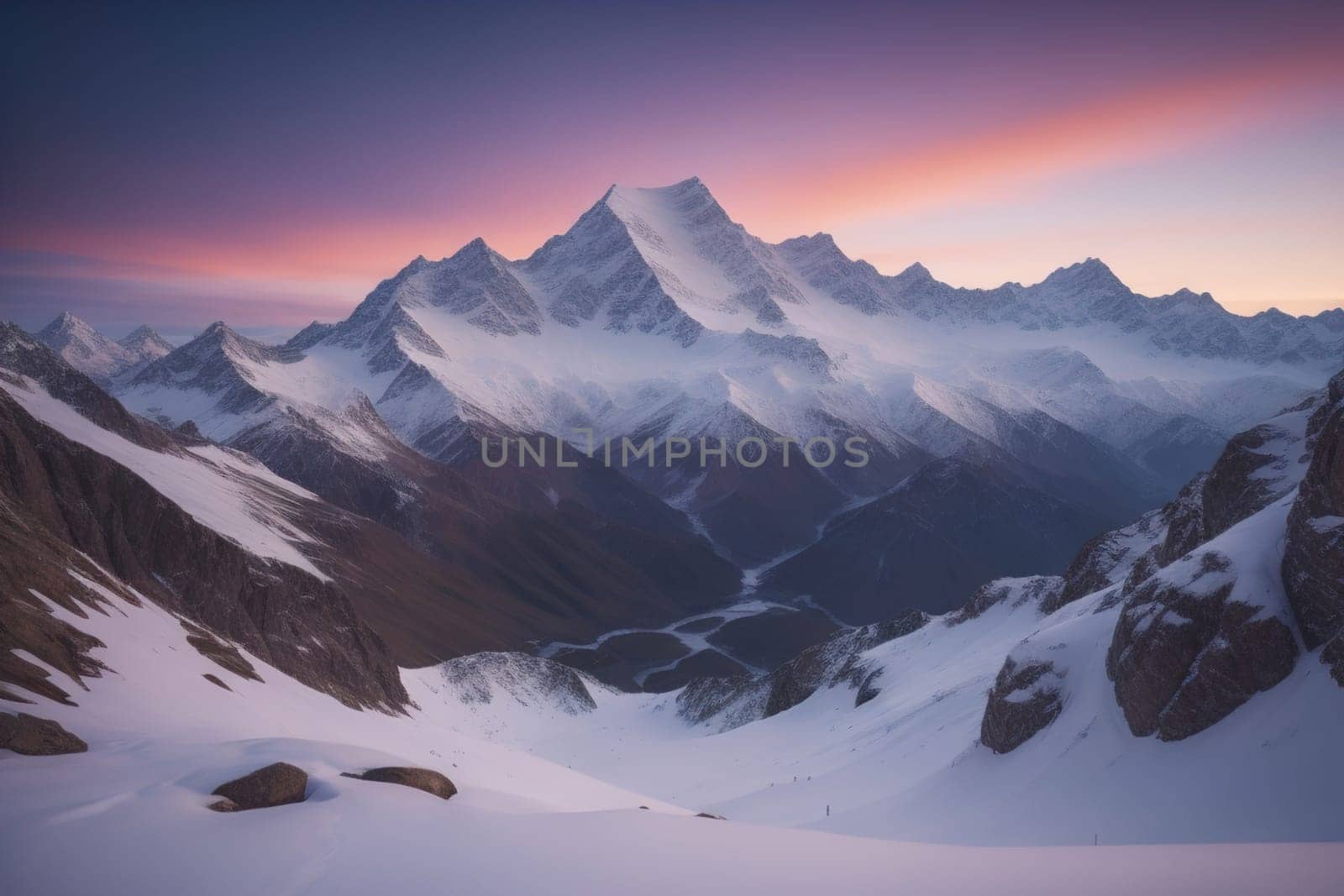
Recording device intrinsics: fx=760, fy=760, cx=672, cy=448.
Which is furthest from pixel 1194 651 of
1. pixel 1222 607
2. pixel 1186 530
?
pixel 1186 530

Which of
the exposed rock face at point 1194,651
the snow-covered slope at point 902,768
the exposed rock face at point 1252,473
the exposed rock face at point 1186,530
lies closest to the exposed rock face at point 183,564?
the snow-covered slope at point 902,768

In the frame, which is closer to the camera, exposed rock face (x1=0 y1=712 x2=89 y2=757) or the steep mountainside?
exposed rock face (x1=0 y1=712 x2=89 y2=757)

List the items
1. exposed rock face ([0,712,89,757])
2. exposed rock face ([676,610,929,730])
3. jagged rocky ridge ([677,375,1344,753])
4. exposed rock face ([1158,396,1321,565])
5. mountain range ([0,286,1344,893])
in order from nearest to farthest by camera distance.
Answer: mountain range ([0,286,1344,893]) < exposed rock face ([0,712,89,757]) < jagged rocky ridge ([677,375,1344,753]) < exposed rock face ([1158,396,1321,565]) < exposed rock face ([676,610,929,730])

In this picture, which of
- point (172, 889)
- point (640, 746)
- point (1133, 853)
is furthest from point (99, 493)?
point (1133, 853)

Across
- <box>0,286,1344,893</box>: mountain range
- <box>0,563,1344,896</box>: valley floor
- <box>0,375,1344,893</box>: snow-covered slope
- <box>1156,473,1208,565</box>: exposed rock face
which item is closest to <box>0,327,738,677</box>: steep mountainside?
<box>0,286,1344,893</box>: mountain range

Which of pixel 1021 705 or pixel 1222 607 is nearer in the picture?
pixel 1222 607

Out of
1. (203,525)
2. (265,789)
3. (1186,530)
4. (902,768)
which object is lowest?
(902,768)

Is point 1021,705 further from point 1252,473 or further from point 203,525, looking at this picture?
point 203,525

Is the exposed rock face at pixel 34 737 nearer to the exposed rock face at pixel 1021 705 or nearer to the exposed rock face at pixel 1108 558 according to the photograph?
the exposed rock face at pixel 1021 705

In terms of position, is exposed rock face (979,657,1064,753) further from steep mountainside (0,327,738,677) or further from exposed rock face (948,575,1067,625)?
steep mountainside (0,327,738,677)
